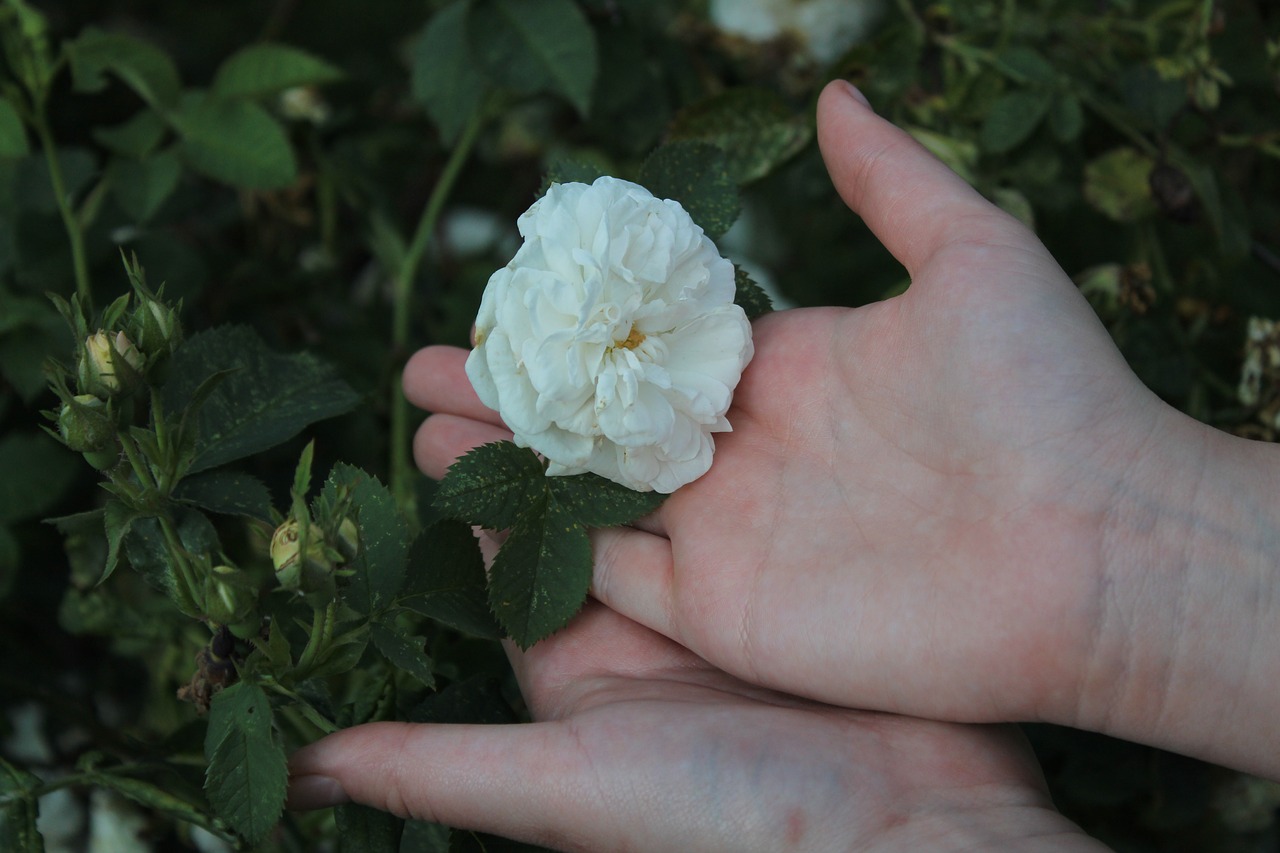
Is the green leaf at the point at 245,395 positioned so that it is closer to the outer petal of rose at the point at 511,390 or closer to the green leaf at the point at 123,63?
the outer petal of rose at the point at 511,390

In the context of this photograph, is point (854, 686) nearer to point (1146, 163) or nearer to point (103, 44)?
point (1146, 163)

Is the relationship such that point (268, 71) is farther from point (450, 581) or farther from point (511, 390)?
point (450, 581)

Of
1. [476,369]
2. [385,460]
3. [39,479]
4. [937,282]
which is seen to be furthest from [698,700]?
[39,479]

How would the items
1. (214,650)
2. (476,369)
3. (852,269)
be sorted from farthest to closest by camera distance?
1. (852,269)
2. (476,369)
3. (214,650)

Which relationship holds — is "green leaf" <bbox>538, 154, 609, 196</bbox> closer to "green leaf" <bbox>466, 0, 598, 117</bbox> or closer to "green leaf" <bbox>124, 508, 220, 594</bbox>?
"green leaf" <bbox>466, 0, 598, 117</bbox>

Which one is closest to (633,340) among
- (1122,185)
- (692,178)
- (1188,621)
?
(692,178)

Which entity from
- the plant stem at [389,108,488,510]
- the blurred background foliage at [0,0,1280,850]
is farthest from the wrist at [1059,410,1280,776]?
the plant stem at [389,108,488,510]

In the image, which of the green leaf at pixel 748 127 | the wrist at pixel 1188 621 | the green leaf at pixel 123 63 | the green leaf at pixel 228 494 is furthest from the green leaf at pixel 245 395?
the wrist at pixel 1188 621
